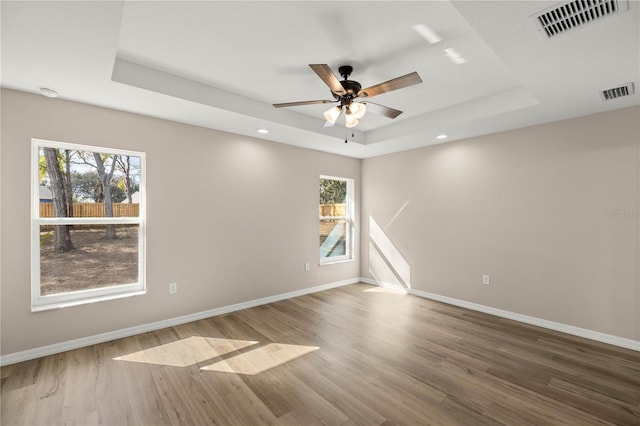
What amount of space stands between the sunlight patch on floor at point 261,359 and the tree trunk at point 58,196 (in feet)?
6.35

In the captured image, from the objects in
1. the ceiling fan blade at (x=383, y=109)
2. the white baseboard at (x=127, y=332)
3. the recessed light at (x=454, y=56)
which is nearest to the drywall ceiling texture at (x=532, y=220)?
the recessed light at (x=454, y=56)

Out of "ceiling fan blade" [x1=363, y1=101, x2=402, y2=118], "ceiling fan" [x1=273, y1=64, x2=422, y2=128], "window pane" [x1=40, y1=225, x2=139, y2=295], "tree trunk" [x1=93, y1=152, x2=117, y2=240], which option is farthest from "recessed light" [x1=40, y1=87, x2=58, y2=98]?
"ceiling fan blade" [x1=363, y1=101, x2=402, y2=118]

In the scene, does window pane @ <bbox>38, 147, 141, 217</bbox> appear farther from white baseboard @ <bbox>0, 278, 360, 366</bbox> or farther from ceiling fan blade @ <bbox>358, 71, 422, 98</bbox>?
ceiling fan blade @ <bbox>358, 71, 422, 98</bbox>

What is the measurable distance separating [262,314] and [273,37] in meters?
3.18

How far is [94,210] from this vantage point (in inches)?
121

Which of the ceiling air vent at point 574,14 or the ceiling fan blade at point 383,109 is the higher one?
the ceiling air vent at point 574,14

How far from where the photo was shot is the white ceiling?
179 cm

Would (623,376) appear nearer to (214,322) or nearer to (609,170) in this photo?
(609,170)

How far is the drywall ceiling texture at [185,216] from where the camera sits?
2.63 metres

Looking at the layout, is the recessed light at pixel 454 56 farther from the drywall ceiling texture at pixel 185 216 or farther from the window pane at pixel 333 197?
the window pane at pixel 333 197

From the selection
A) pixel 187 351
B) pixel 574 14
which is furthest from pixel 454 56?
pixel 187 351

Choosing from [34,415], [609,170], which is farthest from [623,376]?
[34,415]

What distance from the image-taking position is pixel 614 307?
120 inches

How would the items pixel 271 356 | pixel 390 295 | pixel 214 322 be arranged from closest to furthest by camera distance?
pixel 271 356 → pixel 214 322 → pixel 390 295
